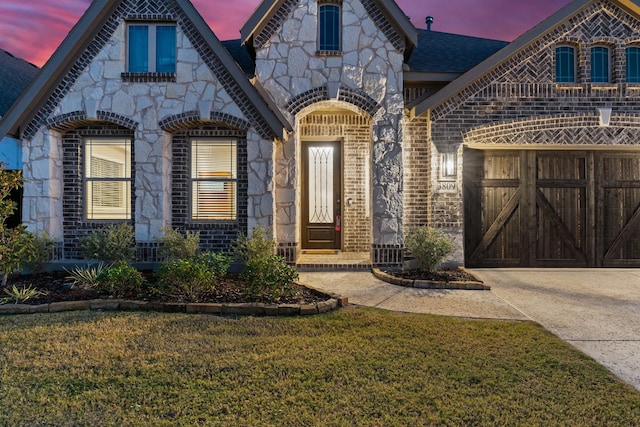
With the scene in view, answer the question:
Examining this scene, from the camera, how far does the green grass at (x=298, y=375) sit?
2891 mm

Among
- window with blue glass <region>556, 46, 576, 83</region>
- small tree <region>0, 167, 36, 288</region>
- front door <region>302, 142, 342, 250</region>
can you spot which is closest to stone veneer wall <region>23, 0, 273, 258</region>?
small tree <region>0, 167, 36, 288</region>

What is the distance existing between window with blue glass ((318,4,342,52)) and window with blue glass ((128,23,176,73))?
330cm

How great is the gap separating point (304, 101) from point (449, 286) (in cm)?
502

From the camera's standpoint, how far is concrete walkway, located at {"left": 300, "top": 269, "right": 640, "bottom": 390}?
4488mm

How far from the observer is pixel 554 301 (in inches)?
250

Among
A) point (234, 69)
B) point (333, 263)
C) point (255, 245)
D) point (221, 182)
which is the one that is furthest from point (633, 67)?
point (221, 182)

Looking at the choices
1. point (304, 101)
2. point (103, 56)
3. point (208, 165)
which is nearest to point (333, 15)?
point (304, 101)

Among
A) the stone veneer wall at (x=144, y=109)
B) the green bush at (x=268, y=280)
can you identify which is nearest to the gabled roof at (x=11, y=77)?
the stone veneer wall at (x=144, y=109)

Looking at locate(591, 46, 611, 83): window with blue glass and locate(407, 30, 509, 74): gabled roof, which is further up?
locate(407, 30, 509, 74): gabled roof

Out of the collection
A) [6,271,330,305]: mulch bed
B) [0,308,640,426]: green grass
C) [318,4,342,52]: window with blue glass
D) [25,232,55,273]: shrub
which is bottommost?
[0,308,640,426]: green grass

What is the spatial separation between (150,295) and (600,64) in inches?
427

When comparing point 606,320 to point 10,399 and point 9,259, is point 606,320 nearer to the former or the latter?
point 10,399

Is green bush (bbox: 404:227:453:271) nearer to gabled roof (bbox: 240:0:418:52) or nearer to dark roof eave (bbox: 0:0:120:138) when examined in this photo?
gabled roof (bbox: 240:0:418:52)

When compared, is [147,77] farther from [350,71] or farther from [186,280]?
[186,280]
